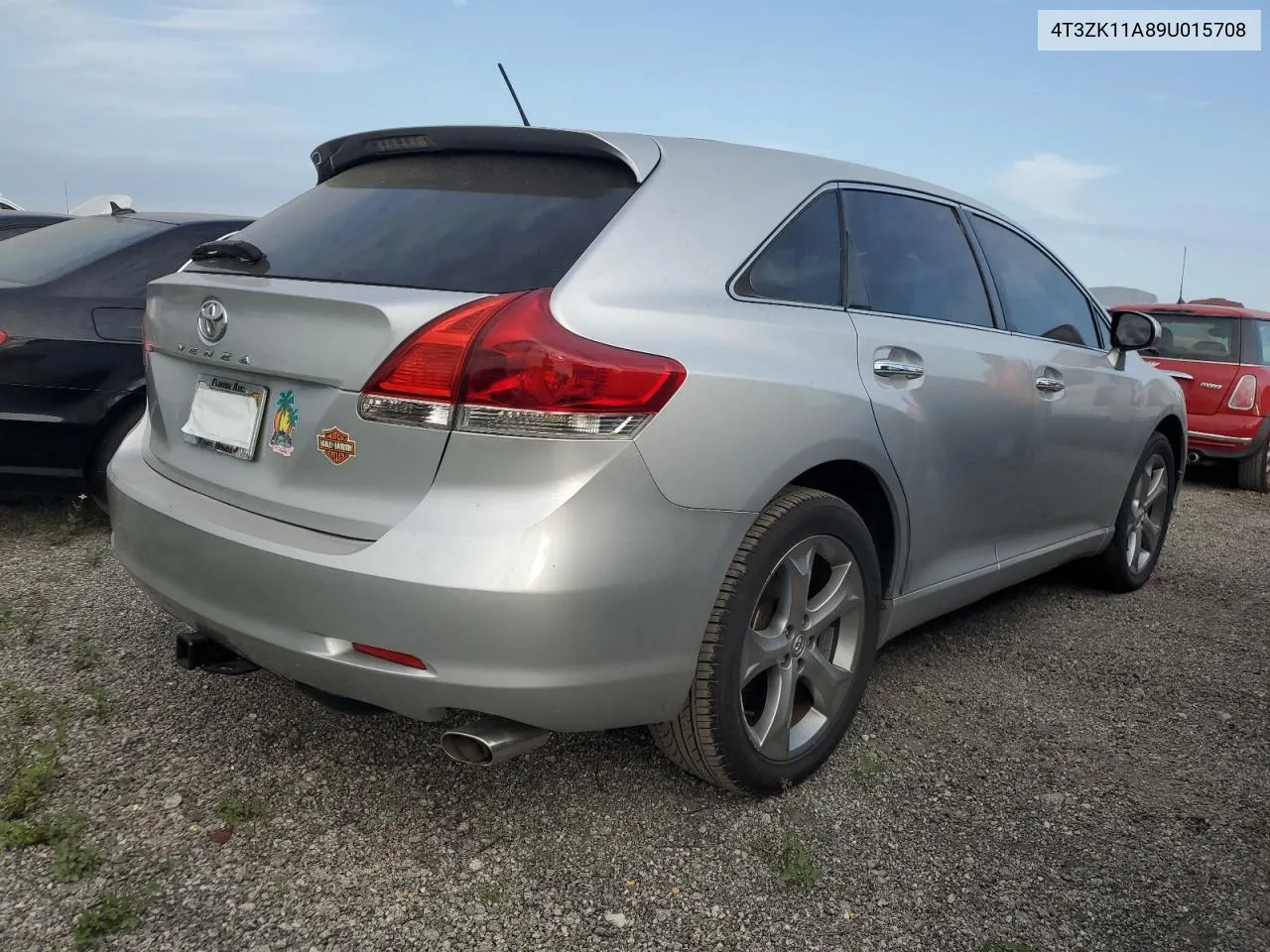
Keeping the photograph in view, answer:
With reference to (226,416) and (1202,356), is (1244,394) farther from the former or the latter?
(226,416)

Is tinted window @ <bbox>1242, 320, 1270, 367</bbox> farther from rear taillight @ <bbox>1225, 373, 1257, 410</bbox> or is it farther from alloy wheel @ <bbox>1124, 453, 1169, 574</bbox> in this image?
alloy wheel @ <bbox>1124, 453, 1169, 574</bbox>

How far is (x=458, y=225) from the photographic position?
2365mm

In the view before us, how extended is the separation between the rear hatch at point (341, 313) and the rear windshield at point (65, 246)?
2.26 m

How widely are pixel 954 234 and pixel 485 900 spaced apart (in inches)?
99.4

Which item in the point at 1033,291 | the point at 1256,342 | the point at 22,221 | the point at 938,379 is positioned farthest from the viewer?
the point at 1256,342

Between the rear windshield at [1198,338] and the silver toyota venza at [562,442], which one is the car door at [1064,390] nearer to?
the silver toyota venza at [562,442]

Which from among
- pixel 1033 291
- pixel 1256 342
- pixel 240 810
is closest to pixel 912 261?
pixel 1033 291

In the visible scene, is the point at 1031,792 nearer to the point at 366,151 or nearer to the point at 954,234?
the point at 954,234

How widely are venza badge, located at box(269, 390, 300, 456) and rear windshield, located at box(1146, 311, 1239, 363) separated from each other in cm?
763

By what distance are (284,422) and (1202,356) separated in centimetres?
815

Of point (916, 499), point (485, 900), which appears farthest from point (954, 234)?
point (485, 900)

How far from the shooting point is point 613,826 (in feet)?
8.11

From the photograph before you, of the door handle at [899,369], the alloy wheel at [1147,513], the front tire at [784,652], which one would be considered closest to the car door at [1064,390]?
the alloy wheel at [1147,513]

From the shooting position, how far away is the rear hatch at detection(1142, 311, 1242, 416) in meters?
8.29
